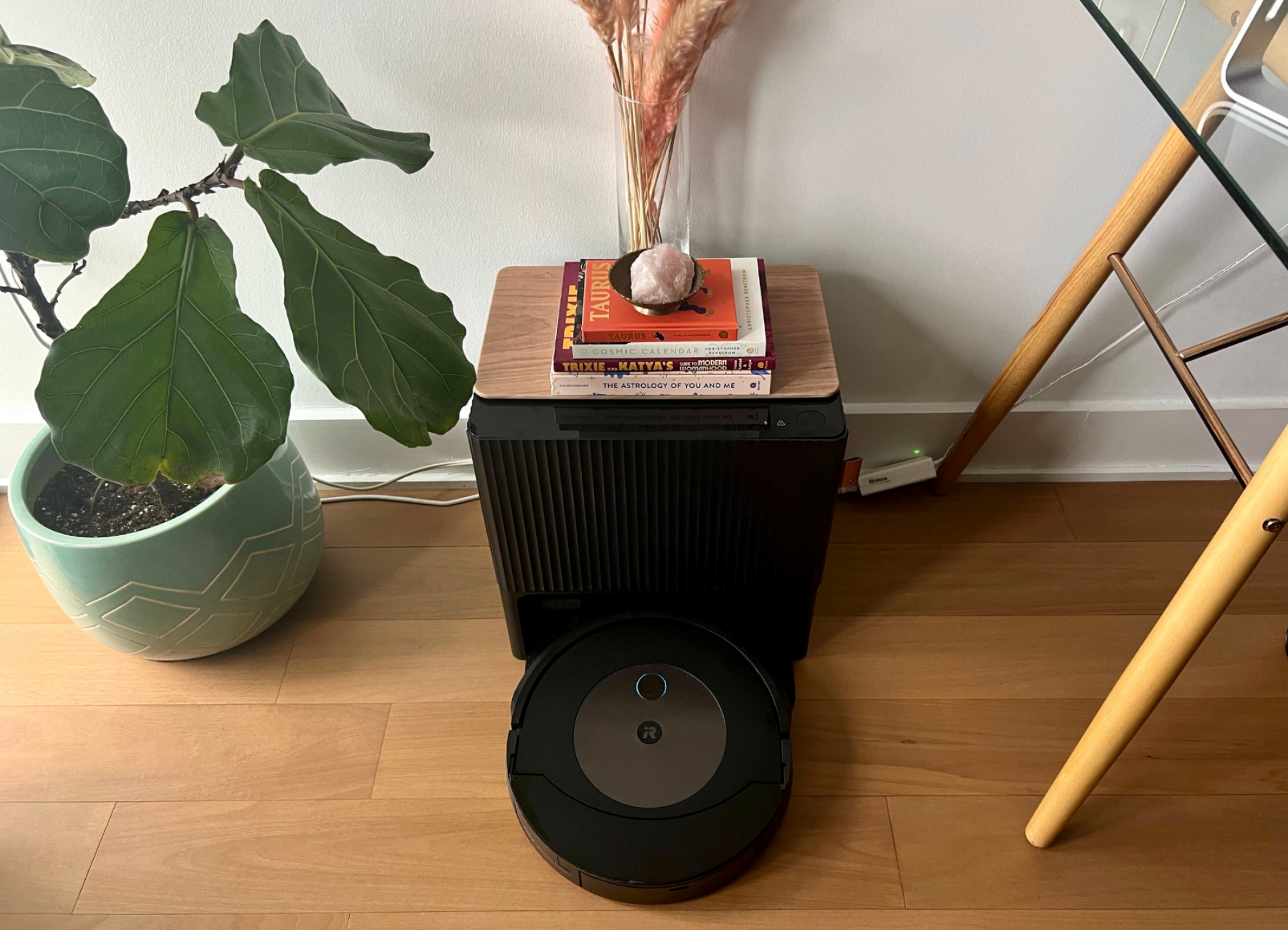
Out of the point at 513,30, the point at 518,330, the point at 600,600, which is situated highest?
the point at 513,30

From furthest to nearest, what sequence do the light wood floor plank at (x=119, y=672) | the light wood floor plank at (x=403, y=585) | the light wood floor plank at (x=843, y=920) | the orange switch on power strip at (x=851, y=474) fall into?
the orange switch on power strip at (x=851, y=474) < the light wood floor plank at (x=403, y=585) < the light wood floor plank at (x=119, y=672) < the light wood floor plank at (x=843, y=920)

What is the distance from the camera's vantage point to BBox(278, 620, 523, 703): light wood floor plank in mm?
1151

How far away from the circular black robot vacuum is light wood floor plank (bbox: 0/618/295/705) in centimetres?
38

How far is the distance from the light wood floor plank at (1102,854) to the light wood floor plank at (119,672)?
0.81 metres

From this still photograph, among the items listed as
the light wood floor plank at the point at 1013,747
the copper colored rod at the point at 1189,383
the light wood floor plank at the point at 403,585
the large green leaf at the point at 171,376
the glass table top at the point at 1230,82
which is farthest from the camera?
the light wood floor plank at the point at 403,585

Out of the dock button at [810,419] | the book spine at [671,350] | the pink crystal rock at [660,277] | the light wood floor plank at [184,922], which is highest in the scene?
the pink crystal rock at [660,277]

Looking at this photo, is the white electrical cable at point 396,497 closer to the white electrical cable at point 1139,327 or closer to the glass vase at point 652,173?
the glass vase at point 652,173

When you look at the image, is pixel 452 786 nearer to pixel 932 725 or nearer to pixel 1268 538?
pixel 932 725

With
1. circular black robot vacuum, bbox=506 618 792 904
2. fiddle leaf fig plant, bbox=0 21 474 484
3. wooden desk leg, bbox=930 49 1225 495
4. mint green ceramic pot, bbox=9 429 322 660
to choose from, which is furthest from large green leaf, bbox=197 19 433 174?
wooden desk leg, bbox=930 49 1225 495

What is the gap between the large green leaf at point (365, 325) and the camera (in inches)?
30.5

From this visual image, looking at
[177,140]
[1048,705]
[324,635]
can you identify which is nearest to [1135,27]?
[1048,705]

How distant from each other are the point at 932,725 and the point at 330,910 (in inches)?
28.3

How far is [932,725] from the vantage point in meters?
1.11

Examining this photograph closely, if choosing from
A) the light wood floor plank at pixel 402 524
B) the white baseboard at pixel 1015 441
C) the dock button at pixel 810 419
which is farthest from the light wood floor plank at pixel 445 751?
the dock button at pixel 810 419
